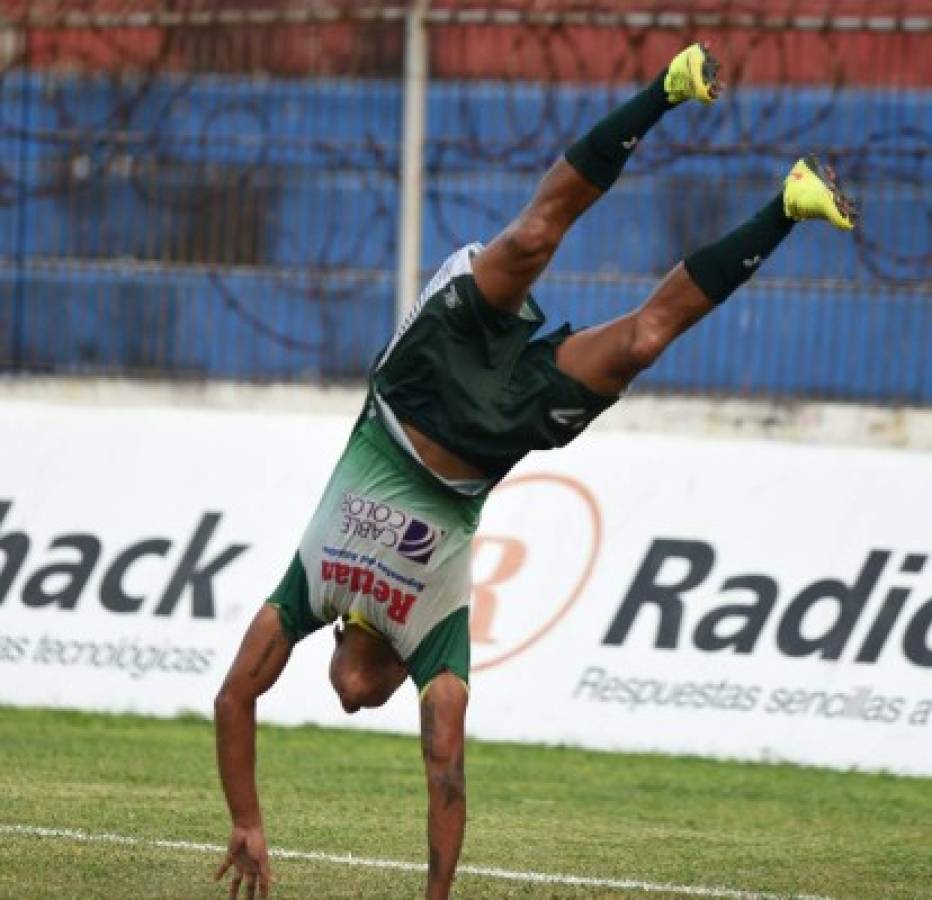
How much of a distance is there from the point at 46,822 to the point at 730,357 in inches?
253

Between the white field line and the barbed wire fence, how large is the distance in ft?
20.1

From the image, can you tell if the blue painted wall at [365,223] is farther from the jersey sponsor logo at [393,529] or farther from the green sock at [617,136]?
the jersey sponsor logo at [393,529]

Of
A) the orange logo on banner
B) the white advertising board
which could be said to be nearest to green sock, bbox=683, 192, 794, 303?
the white advertising board

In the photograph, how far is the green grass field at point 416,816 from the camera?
9.81 meters

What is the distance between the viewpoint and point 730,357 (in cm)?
1584

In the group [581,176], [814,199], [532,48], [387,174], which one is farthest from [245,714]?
[387,174]

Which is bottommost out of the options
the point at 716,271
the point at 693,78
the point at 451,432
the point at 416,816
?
the point at 416,816

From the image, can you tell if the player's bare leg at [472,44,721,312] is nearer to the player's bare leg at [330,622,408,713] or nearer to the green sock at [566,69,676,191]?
the green sock at [566,69,676,191]

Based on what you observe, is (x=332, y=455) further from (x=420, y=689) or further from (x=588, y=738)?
(x=420, y=689)

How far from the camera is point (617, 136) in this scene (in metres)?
9.37

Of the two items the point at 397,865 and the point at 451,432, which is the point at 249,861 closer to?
the point at 397,865

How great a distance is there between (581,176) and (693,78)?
1.74 feet

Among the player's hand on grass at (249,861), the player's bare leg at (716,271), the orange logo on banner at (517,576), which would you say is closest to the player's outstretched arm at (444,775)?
the player's hand on grass at (249,861)

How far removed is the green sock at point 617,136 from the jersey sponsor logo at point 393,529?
1362mm
